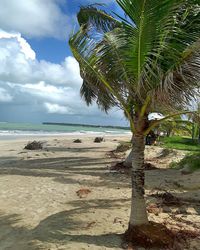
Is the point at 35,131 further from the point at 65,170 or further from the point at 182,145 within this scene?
the point at 65,170

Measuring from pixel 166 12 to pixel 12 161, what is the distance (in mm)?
12941

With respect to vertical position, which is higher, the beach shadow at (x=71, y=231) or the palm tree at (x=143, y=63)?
the palm tree at (x=143, y=63)

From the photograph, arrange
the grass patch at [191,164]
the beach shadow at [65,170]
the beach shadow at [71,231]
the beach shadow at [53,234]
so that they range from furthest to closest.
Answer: the grass patch at [191,164] → the beach shadow at [65,170] → the beach shadow at [71,231] → the beach shadow at [53,234]

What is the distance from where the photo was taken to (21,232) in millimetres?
6320

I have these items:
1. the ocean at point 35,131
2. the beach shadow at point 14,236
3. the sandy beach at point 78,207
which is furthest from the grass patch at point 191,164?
the ocean at point 35,131

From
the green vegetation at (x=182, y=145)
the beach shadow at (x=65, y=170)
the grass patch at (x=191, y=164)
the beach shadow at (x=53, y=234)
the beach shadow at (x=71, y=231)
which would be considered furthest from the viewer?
the green vegetation at (x=182, y=145)

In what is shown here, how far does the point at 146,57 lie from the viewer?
5516 mm

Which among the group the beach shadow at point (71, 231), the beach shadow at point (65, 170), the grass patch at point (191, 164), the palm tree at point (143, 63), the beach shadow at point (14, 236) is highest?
the palm tree at point (143, 63)

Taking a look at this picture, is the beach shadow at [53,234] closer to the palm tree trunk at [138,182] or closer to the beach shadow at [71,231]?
the beach shadow at [71,231]

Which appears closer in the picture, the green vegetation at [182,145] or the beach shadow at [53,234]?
the beach shadow at [53,234]

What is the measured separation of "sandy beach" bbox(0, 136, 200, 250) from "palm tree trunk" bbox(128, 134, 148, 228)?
475mm

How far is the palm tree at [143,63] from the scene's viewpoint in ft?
17.5

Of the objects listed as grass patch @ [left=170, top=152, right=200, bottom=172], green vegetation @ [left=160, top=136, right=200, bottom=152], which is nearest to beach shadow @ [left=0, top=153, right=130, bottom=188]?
grass patch @ [left=170, top=152, right=200, bottom=172]

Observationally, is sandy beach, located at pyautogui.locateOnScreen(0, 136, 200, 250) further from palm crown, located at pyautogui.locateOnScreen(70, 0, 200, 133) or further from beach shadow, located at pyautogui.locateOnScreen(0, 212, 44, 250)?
palm crown, located at pyautogui.locateOnScreen(70, 0, 200, 133)
